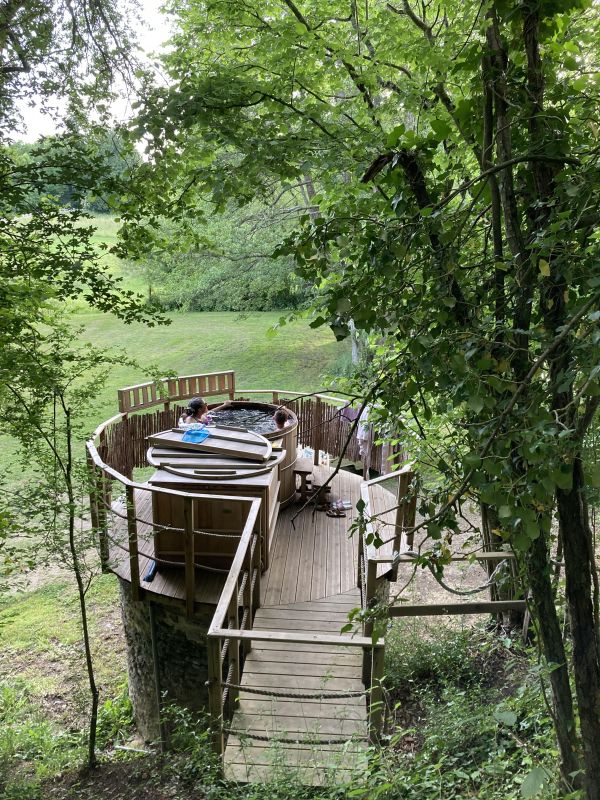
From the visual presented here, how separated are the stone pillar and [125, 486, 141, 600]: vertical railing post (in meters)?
0.15

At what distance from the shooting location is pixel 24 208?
11.2ft

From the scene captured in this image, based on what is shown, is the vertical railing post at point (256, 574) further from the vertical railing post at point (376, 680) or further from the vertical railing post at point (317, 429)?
the vertical railing post at point (317, 429)

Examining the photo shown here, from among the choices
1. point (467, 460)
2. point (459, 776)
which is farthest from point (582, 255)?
point (459, 776)

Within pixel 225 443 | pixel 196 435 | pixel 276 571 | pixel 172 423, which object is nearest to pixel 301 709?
pixel 276 571

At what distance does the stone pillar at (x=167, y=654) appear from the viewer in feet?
17.7

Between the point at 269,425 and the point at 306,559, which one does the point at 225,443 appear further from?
the point at 306,559

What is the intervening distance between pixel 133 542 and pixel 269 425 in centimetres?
267

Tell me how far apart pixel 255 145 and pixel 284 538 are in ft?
15.1

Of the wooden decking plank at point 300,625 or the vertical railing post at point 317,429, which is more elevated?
the vertical railing post at point 317,429

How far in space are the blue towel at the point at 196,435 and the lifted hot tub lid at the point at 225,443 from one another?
31 mm

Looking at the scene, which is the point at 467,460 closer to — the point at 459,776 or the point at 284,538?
the point at 459,776

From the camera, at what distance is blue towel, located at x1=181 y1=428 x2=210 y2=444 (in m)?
6.04

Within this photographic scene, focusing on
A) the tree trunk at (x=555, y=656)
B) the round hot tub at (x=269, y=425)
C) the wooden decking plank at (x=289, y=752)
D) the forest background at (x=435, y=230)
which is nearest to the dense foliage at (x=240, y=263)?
the round hot tub at (x=269, y=425)

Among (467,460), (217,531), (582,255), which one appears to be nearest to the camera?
(467,460)
